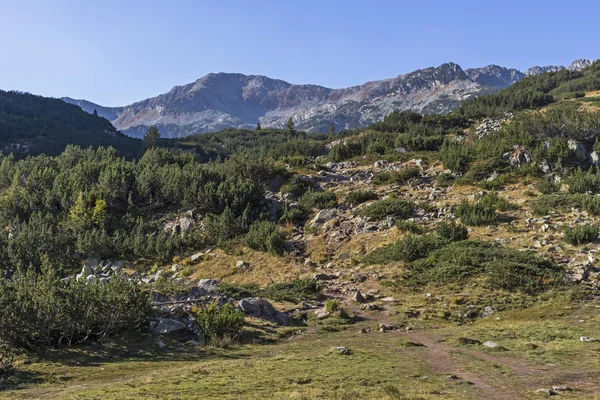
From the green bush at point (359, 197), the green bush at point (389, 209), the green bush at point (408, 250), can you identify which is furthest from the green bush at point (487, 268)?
the green bush at point (359, 197)

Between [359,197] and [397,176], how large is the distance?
4498mm

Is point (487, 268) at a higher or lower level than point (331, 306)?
higher

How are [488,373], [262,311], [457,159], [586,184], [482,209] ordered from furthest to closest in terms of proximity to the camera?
[457,159] < [586,184] < [482,209] < [262,311] < [488,373]

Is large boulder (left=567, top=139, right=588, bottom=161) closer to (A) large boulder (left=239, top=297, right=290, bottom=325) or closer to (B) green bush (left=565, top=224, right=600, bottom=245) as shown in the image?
(B) green bush (left=565, top=224, right=600, bottom=245)

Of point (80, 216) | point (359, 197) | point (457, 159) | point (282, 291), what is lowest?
point (282, 291)

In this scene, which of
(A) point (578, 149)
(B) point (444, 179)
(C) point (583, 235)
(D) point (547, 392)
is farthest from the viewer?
(A) point (578, 149)

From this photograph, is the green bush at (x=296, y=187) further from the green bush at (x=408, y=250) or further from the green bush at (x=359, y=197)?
the green bush at (x=408, y=250)

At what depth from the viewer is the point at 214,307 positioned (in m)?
13.3

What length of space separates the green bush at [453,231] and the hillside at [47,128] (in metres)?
77.2

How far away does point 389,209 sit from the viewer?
2364 cm

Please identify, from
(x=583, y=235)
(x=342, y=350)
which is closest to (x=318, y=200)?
(x=583, y=235)

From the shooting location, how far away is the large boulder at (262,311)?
1443 centimetres

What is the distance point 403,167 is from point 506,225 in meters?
12.0

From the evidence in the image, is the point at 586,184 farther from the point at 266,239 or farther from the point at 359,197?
the point at 266,239
